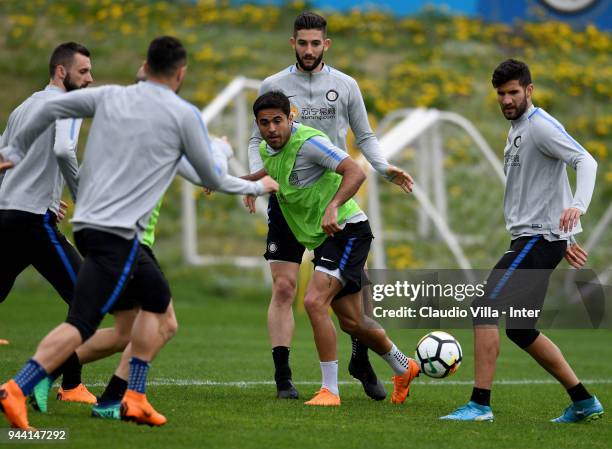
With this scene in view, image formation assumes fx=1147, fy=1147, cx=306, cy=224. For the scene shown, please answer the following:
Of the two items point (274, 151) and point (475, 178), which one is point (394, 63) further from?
point (274, 151)

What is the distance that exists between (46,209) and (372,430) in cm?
271

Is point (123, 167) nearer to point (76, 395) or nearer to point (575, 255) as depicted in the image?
point (76, 395)

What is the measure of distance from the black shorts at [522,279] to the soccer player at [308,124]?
140cm

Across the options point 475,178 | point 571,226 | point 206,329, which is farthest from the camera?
point 475,178

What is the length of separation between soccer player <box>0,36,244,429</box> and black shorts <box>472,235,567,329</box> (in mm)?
2269

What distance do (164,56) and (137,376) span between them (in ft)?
6.23

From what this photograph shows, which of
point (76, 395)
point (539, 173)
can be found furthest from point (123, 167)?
point (539, 173)

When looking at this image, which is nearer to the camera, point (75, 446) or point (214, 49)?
point (75, 446)

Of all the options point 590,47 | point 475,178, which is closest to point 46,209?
point 475,178

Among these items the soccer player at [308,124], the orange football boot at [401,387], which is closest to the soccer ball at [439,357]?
the orange football boot at [401,387]

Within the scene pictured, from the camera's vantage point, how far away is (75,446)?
6102mm

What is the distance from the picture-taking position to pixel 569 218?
24.9ft

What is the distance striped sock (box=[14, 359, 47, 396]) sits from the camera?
6.30 meters

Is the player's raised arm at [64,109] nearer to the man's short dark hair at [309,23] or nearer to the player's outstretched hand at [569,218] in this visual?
the man's short dark hair at [309,23]
